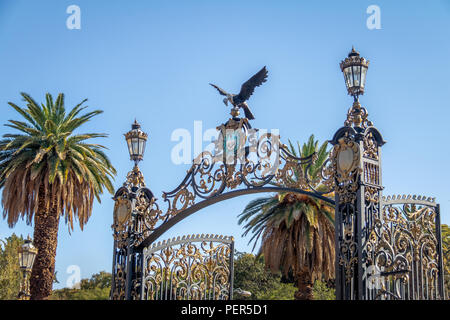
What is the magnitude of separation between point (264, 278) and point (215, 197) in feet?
102

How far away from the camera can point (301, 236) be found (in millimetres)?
26578

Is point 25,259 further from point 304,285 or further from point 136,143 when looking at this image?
point 304,285

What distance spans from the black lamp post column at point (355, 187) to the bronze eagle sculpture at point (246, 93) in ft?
8.58

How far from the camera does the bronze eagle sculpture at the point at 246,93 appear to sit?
14.1m

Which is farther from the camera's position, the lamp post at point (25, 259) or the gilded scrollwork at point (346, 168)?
the lamp post at point (25, 259)

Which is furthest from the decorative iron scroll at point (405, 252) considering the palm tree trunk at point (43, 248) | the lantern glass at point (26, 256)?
the palm tree trunk at point (43, 248)

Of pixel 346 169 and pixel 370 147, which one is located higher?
pixel 370 147

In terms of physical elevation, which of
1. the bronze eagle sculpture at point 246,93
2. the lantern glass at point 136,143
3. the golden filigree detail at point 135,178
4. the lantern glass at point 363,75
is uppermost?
the bronze eagle sculpture at point 246,93

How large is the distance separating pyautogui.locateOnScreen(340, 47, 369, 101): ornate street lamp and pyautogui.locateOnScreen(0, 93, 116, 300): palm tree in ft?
51.8

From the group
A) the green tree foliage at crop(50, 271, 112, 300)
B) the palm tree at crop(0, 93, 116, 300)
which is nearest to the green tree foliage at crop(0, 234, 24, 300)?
the green tree foliage at crop(50, 271, 112, 300)

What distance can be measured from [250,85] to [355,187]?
12.5 ft

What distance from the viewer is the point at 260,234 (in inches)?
1127

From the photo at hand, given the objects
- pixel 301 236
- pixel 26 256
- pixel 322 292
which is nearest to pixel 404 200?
pixel 26 256

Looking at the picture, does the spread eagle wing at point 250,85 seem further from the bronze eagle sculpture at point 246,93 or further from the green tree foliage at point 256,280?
the green tree foliage at point 256,280
